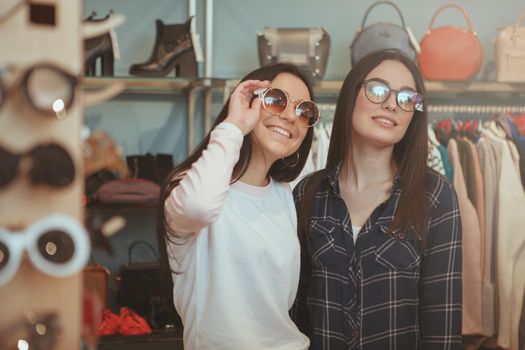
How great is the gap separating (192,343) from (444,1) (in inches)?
116

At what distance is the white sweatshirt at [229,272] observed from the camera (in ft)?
4.50

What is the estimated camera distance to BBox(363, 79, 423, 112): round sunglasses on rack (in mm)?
1827

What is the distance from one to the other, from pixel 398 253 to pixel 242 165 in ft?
1.56

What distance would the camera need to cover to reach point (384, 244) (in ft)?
5.79

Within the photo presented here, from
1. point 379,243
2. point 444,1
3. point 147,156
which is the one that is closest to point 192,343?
point 379,243

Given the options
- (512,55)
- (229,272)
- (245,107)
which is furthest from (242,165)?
(512,55)

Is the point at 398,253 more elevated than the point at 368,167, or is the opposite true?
the point at 368,167

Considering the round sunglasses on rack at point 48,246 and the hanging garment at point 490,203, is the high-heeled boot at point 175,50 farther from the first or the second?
the round sunglasses on rack at point 48,246

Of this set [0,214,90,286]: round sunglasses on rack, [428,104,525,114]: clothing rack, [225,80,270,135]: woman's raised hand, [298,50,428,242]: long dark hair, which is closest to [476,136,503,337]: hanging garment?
[428,104,525,114]: clothing rack

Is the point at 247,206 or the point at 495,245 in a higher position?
the point at 247,206

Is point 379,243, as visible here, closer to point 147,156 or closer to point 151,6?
point 147,156

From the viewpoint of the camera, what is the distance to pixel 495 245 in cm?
307

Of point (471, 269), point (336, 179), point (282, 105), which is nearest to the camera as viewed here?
point (282, 105)

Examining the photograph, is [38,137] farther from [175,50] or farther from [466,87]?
[466,87]
